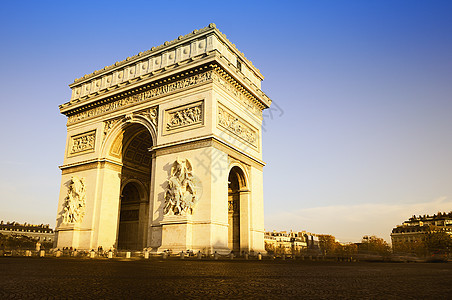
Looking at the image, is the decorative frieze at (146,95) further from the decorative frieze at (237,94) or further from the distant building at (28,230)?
the distant building at (28,230)

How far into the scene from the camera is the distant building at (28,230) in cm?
8174

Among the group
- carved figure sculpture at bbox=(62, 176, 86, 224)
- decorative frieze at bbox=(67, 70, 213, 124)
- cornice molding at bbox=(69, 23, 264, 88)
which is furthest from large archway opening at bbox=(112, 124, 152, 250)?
cornice molding at bbox=(69, 23, 264, 88)

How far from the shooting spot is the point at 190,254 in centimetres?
1563

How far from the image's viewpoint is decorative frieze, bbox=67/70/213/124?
18797 mm

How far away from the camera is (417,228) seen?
7806 cm

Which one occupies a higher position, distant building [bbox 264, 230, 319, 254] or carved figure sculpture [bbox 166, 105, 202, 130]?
carved figure sculpture [bbox 166, 105, 202, 130]

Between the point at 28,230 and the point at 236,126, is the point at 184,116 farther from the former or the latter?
the point at 28,230

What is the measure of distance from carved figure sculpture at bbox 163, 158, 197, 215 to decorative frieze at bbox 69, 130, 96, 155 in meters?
8.04

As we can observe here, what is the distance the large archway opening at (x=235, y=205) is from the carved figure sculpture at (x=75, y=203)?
30.1 feet

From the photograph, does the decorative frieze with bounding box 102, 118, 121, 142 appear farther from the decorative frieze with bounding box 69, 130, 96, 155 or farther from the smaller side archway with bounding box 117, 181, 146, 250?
the smaller side archway with bounding box 117, 181, 146, 250

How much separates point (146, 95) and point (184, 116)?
11.8ft

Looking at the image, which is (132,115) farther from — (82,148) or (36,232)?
(36,232)

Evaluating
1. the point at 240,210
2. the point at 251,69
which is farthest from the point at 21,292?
the point at 251,69

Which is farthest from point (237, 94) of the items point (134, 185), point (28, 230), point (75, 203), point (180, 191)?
point (28, 230)
